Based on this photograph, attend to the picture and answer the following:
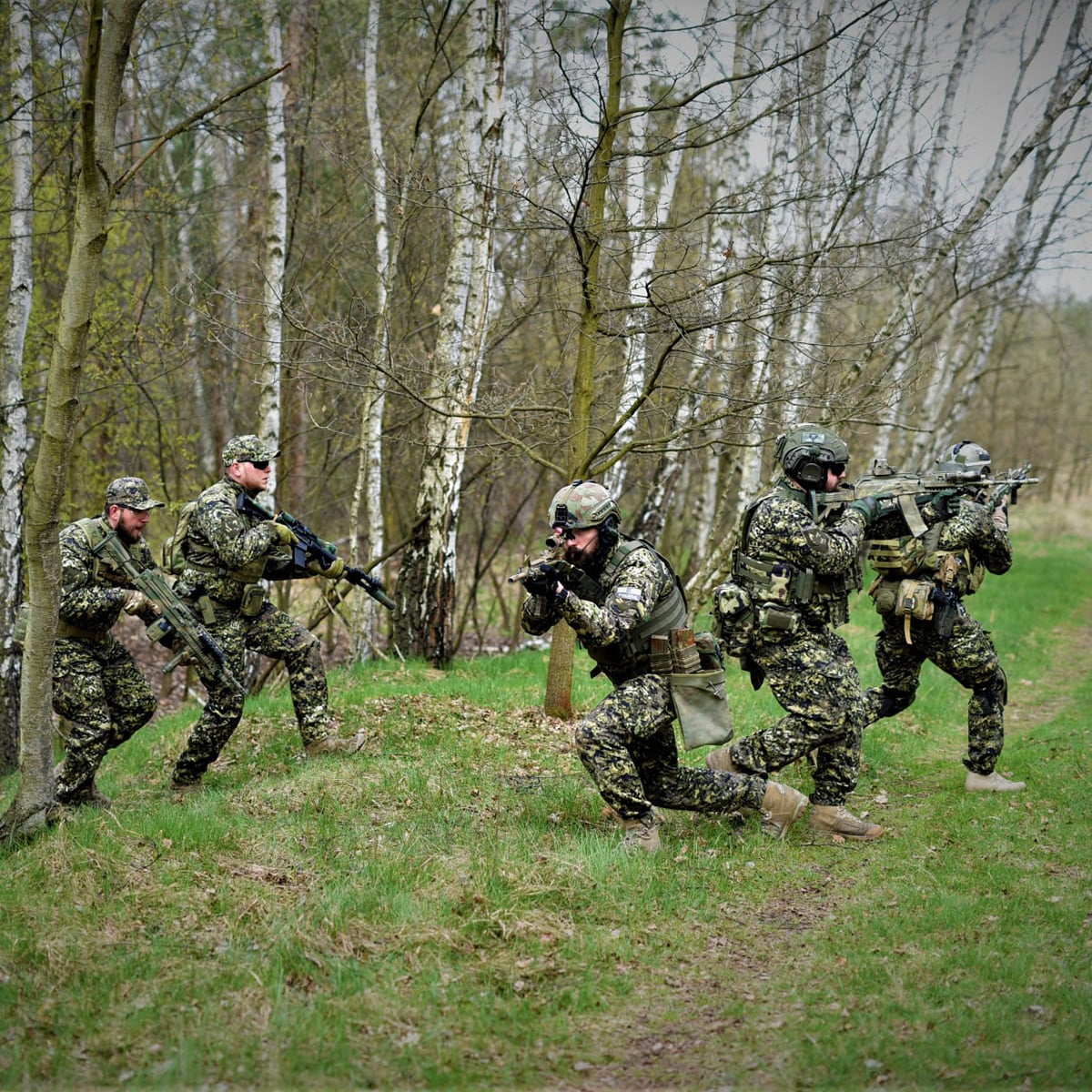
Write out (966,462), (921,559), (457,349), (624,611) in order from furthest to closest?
(457,349) → (966,462) → (921,559) → (624,611)

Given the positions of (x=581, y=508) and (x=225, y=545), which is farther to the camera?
(x=225, y=545)

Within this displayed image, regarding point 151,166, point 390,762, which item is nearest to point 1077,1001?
point 390,762

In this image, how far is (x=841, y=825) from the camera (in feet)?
21.3

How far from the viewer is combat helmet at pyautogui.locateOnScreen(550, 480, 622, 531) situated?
5863 mm

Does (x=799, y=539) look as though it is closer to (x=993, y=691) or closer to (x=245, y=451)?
(x=993, y=691)

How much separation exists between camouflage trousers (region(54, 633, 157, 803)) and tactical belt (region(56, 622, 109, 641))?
40 millimetres

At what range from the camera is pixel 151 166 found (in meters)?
16.5

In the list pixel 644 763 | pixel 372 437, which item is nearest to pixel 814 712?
pixel 644 763

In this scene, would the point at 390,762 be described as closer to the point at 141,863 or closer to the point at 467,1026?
the point at 141,863

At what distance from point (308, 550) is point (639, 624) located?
2882mm

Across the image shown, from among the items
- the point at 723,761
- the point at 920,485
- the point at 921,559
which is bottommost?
the point at 723,761

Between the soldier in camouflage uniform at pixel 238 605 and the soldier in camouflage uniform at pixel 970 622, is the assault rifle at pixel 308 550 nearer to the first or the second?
the soldier in camouflage uniform at pixel 238 605

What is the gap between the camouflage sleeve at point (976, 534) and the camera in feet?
24.0

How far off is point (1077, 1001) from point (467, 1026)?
241 cm
